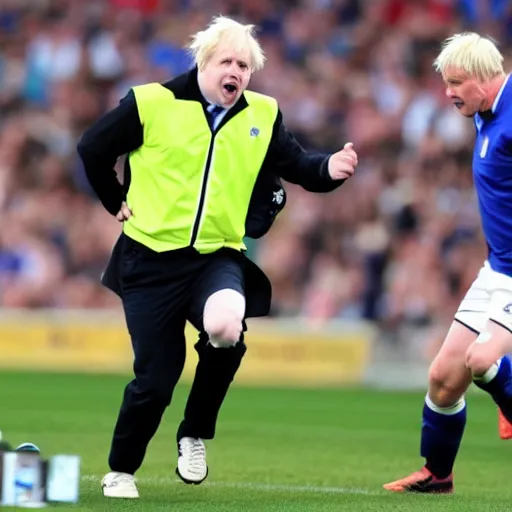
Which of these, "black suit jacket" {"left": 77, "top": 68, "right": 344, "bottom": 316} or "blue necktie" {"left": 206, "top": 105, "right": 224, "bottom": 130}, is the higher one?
"blue necktie" {"left": 206, "top": 105, "right": 224, "bottom": 130}

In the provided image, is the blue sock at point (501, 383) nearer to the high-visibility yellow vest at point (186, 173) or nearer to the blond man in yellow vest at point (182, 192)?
the blond man in yellow vest at point (182, 192)

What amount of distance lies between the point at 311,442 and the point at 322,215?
746 centimetres

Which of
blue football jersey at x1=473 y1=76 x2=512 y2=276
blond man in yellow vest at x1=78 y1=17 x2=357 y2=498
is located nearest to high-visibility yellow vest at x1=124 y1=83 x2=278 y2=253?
blond man in yellow vest at x1=78 y1=17 x2=357 y2=498

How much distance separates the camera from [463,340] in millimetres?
7297

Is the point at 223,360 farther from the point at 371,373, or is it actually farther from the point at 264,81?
the point at 264,81

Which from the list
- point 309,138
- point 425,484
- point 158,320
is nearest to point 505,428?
point 425,484

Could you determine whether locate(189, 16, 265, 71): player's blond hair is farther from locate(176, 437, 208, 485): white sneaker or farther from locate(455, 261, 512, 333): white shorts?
locate(176, 437, 208, 485): white sneaker

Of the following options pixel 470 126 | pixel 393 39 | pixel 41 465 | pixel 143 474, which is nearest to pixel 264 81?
pixel 393 39

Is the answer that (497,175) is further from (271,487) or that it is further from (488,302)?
(271,487)

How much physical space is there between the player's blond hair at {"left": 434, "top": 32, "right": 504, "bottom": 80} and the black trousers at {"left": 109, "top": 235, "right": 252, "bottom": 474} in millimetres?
1421

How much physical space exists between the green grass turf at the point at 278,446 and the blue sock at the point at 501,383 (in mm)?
481

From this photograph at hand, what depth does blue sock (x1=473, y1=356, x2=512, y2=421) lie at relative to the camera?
24.4ft

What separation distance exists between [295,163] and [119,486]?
5.91 ft

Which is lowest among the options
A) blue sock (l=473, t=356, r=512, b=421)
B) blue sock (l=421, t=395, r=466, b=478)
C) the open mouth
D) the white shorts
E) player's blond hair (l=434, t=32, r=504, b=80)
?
blue sock (l=421, t=395, r=466, b=478)
